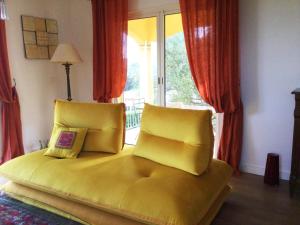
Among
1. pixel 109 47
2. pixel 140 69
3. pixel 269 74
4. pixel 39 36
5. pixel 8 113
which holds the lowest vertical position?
pixel 8 113

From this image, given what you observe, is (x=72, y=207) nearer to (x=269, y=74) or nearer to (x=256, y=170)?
(x=256, y=170)

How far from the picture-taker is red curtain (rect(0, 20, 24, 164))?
3363mm

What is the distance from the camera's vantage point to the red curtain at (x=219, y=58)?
2.90m

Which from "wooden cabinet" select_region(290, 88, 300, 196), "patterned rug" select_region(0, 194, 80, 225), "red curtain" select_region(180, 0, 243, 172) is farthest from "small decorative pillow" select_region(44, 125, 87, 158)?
"wooden cabinet" select_region(290, 88, 300, 196)

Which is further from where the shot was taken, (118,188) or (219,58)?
(219,58)

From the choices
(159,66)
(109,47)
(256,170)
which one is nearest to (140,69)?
(159,66)

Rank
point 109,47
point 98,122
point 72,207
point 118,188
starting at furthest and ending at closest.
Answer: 1. point 109,47
2. point 98,122
3. point 72,207
4. point 118,188

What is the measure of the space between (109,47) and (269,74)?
2.13m

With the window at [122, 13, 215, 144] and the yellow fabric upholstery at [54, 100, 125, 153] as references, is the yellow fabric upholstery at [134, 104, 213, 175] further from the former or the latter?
the window at [122, 13, 215, 144]

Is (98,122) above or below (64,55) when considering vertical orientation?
below

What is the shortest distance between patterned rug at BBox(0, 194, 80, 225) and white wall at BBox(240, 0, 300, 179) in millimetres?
2161

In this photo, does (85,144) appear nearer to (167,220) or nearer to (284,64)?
(167,220)

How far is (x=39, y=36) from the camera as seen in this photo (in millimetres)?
3857

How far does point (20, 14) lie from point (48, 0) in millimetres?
549
